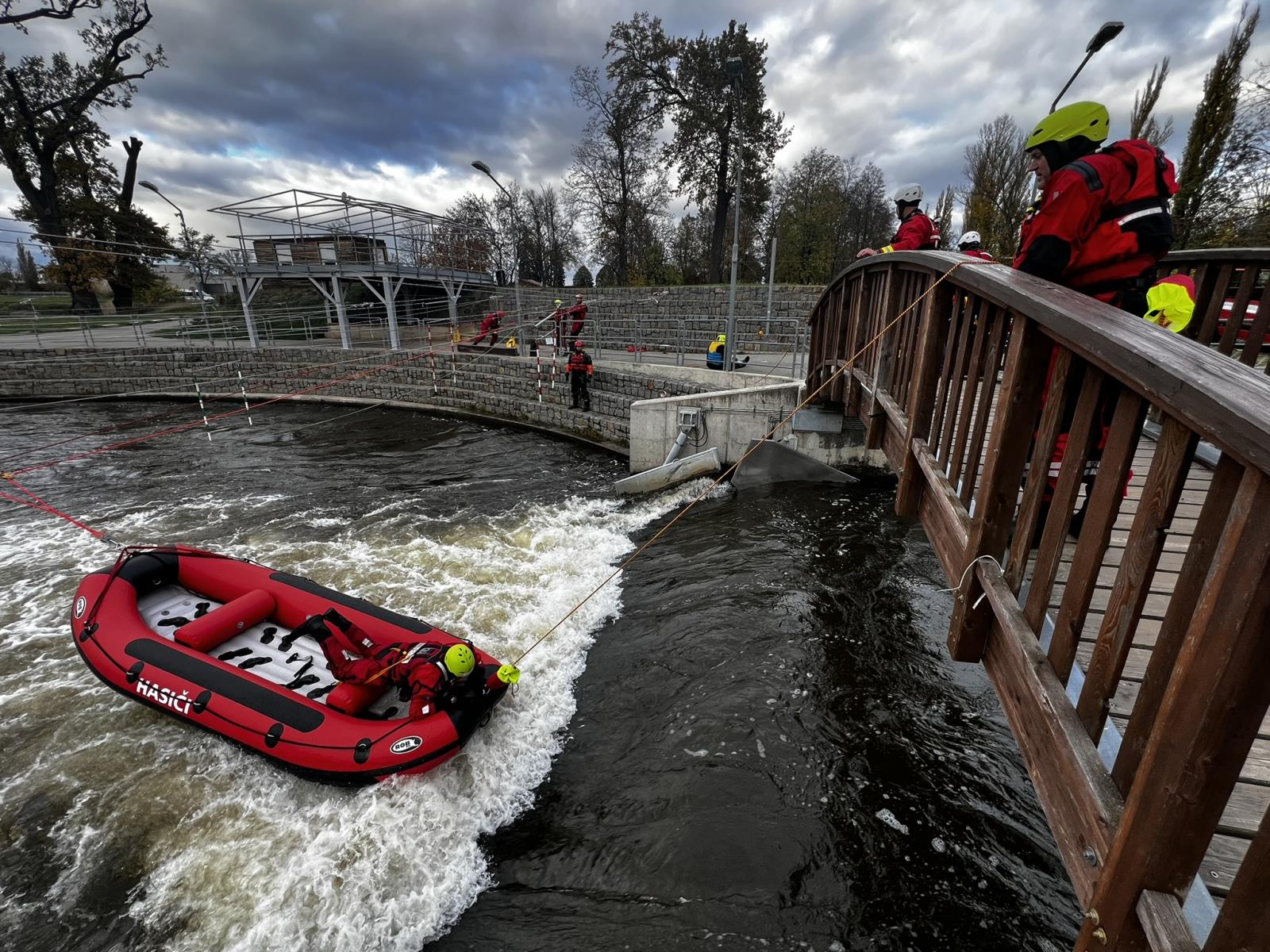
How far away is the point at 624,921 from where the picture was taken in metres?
3.64

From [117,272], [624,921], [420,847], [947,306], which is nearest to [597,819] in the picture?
[624,921]

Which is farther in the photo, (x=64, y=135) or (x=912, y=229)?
(x=64, y=135)

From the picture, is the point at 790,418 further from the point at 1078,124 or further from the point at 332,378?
the point at 332,378

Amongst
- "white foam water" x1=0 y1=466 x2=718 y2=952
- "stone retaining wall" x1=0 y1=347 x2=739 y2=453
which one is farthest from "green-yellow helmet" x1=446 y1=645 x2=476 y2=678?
"stone retaining wall" x1=0 y1=347 x2=739 y2=453

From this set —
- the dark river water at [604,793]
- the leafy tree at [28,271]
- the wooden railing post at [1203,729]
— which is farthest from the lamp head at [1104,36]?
the leafy tree at [28,271]

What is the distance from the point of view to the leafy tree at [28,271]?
4119 cm

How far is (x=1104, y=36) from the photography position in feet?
21.4

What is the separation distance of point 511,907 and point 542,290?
2816cm

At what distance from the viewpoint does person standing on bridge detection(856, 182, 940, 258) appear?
19.4 feet

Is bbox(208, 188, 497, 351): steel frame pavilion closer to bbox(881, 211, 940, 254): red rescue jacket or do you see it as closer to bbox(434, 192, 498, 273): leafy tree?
bbox(434, 192, 498, 273): leafy tree

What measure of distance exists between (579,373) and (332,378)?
421 inches

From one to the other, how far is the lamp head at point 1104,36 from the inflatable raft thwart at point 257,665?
944cm

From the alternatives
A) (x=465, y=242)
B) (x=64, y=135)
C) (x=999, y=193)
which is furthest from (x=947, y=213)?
(x=64, y=135)

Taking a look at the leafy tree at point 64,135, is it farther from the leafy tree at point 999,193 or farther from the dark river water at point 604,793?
the leafy tree at point 999,193
